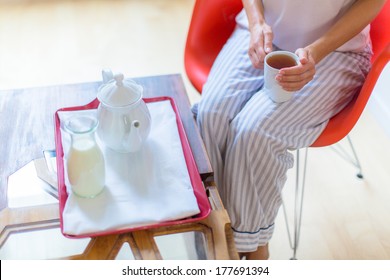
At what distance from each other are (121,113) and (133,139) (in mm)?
71

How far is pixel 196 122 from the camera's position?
1.33m

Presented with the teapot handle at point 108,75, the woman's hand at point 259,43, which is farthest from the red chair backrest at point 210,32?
the teapot handle at point 108,75

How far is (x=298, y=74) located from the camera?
3.87 feet

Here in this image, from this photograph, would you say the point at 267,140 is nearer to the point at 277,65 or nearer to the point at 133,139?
the point at 277,65

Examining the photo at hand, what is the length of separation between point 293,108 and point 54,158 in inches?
23.2

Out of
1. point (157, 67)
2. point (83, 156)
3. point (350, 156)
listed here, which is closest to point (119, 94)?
point (83, 156)

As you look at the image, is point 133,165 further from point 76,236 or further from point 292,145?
point 292,145

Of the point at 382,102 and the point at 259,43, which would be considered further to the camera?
the point at 382,102

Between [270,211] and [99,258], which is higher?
[99,258]

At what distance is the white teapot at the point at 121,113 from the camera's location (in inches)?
40.5

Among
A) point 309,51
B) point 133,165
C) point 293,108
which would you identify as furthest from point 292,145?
point 133,165

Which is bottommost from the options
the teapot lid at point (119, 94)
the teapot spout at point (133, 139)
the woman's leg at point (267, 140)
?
the woman's leg at point (267, 140)

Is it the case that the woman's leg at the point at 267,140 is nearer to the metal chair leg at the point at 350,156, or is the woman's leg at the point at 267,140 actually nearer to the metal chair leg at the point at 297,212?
the metal chair leg at the point at 297,212

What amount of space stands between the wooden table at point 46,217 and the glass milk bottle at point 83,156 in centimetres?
9
